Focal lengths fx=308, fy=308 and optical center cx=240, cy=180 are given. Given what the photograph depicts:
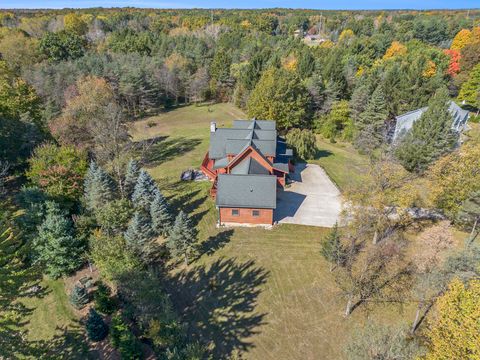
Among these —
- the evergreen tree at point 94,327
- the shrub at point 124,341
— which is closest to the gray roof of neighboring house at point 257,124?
the evergreen tree at point 94,327

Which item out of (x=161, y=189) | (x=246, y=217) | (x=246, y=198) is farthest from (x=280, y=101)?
(x=246, y=217)

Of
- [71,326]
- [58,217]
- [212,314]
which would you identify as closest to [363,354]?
[212,314]

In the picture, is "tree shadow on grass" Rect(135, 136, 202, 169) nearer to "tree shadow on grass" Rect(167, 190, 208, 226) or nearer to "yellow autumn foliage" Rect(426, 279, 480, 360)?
"tree shadow on grass" Rect(167, 190, 208, 226)

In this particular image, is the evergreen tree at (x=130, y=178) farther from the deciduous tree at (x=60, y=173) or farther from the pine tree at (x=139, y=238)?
the pine tree at (x=139, y=238)

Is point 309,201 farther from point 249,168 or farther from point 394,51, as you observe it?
point 394,51

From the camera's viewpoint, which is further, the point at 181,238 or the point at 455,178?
the point at 455,178

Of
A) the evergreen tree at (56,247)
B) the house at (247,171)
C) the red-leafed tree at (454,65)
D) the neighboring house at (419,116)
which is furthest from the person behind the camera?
the red-leafed tree at (454,65)

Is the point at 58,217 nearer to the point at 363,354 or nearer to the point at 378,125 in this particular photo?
the point at 363,354
